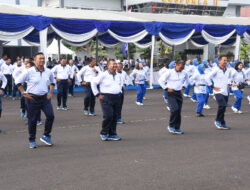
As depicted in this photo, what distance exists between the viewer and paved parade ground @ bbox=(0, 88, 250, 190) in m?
4.93

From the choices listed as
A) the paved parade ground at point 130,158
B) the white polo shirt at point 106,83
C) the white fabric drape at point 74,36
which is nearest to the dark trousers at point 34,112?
the paved parade ground at point 130,158

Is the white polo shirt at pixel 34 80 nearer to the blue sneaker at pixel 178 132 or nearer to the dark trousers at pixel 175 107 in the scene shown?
the dark trousers at pixel 175 107

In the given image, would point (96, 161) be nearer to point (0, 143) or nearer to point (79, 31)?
point (0, 143)

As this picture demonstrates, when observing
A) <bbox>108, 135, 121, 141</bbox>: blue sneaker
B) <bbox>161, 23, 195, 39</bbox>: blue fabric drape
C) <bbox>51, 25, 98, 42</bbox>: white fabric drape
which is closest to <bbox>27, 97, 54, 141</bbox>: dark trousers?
<bbox>108, 135, 121, 141</bbox>: blue sneaker

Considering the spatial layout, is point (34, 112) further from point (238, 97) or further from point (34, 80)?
point (238, 97)

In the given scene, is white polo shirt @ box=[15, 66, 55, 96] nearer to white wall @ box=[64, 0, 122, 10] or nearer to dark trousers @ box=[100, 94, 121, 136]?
dark trousers @ box=[100, 94, 121, 136]

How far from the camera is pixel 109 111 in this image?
7.55m

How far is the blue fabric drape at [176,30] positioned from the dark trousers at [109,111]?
13391 mm

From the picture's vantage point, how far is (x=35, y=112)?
22.7 feet

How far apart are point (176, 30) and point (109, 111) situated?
46.2 ft

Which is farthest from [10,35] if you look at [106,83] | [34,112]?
[34,112]

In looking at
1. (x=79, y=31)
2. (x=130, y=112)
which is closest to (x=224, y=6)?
(x=79, y=31)

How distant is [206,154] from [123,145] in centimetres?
174

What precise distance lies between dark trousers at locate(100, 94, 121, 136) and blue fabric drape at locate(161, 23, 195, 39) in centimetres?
1339
